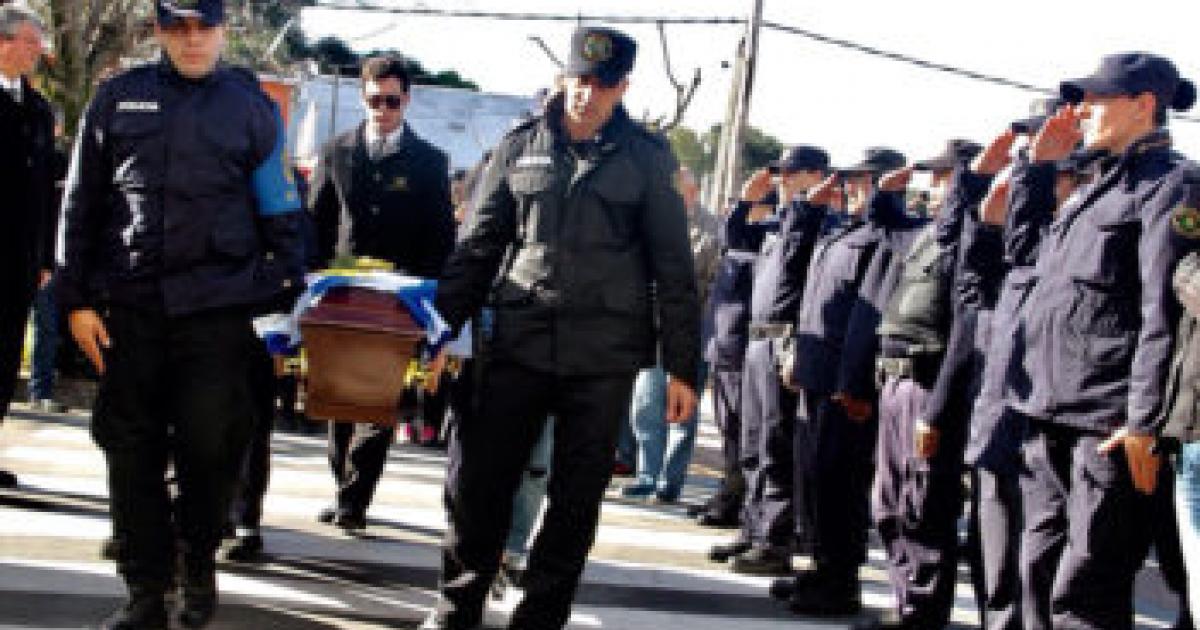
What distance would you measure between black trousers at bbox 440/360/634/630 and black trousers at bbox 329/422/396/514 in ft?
5.52

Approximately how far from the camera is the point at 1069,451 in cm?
466

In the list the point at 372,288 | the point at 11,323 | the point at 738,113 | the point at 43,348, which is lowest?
the point at 43,348

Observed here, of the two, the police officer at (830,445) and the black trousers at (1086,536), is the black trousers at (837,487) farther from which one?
the black trousers at (1086,536)

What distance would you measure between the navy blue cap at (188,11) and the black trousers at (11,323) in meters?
2.38

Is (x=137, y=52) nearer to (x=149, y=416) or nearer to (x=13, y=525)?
(x=13, y=525)

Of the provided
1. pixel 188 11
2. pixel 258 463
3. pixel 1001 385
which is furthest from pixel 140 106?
pixel 1001 385

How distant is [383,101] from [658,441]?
3.81m

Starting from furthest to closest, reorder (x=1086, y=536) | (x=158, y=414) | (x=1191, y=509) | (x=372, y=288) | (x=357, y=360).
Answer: (x=372, y=288), (x=357, y=360), (x=158, y=414), (x=1086, y=536), (x=1191, y=509)

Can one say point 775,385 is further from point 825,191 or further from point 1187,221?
point 1187,221

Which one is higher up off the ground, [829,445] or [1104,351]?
[1104,351]

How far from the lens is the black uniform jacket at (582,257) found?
486cm

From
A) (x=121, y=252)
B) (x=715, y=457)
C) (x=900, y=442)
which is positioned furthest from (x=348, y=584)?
→ (x=715, y=457)


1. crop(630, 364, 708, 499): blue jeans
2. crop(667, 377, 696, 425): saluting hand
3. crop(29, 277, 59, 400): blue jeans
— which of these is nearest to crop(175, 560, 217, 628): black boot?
crop(667, 377, 696, 425): saluting hand

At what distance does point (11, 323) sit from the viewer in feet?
21.5
